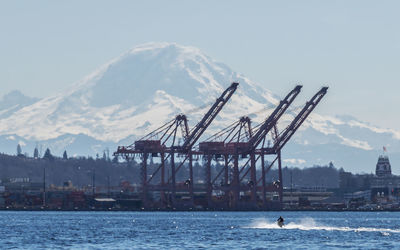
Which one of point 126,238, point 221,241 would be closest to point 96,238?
point 126,238

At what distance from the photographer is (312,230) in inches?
6329

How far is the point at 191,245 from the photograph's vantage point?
12769 centimetres

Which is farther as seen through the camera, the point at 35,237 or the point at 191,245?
the point at 35,237

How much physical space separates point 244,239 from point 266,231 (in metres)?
19.5

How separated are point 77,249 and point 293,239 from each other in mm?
27906

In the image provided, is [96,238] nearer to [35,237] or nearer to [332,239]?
[35,237]

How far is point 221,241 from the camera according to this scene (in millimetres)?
134375

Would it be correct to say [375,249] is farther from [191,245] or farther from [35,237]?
[35,237]

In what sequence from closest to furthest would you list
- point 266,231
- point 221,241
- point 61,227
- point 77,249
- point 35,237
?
point 77,249, point 221,241, point 35,237, point 266,231, point 61,227

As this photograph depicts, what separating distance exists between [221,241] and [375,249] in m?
19.6

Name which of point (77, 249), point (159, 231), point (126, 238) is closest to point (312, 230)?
point (159, 231)

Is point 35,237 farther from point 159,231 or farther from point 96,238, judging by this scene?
point 159,231

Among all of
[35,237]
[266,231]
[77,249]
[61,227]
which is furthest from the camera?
[61,227]

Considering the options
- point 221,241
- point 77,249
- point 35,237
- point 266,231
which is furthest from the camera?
point 266,231
